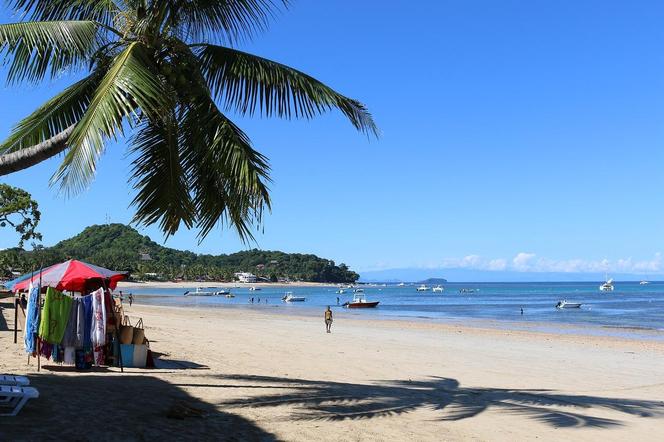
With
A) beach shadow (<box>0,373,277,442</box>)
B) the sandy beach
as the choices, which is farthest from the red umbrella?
beach shadow (<box>0,373,277,442</box>)

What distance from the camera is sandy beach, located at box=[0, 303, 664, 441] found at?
6.63 m

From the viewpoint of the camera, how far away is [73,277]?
10.6m

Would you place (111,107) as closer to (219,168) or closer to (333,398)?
(219,168)

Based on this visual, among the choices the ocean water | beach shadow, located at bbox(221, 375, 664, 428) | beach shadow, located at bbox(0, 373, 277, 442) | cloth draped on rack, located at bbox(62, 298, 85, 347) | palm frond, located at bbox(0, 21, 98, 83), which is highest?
palm frond, located at bbox(0, 21, 98, 83)

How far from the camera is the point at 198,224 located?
8039 millimetres

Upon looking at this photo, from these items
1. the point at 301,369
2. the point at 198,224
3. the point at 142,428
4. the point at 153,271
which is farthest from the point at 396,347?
the point at 153,271

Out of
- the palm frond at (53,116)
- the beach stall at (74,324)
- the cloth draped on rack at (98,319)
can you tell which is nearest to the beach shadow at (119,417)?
the beach stall at (74,324)

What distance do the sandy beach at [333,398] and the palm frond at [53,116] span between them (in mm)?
2989

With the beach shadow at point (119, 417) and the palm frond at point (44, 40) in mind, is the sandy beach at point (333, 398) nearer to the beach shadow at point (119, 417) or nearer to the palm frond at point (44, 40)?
the beach shadow at point (119, 417)

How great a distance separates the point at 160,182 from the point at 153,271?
157 metres

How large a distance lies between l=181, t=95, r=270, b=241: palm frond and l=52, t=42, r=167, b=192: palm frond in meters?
0.97

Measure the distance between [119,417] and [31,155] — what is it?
9.52ft

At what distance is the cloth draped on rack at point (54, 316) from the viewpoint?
943cm

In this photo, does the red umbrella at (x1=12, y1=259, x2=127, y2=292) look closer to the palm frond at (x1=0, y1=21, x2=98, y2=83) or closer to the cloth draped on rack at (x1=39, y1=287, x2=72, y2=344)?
the cloth draped on rack at (x1=39, y1=287, x2=72, y2=344)
